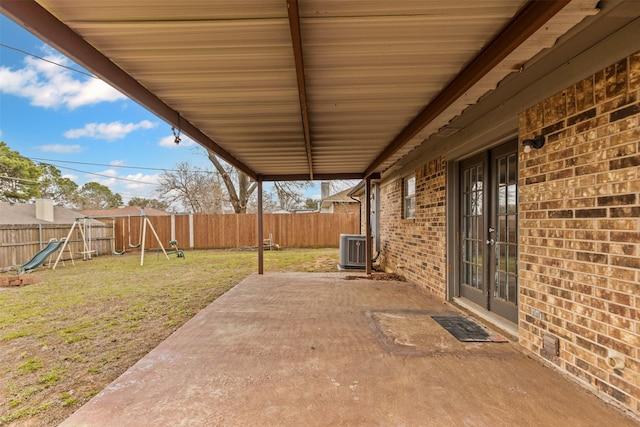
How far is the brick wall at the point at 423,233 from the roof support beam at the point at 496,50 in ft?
5.83

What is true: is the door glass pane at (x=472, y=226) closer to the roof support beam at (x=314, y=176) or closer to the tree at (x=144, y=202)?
the roof support beam at (x=314, y=176)

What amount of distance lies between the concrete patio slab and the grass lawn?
474 millimetres

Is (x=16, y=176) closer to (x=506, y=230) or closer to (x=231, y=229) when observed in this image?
(x=231, y=229)

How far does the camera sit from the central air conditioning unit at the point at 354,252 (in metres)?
8.20

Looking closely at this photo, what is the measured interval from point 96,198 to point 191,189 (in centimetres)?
1601

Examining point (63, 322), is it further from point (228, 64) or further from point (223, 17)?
point (223, 17)

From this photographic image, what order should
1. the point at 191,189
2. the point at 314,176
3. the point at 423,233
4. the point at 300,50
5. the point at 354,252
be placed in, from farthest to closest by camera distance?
1. the point at 191,189
2. the point at 354,252
3. the point at 314,176
4. the point at 423,233
5. the point at 300,50

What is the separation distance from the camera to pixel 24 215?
11.9m

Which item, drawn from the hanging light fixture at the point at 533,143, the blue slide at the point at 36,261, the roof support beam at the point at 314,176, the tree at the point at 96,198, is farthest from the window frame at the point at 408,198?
the tree at the point at 96,198

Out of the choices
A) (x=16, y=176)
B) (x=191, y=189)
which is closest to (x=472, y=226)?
(x=191, y=189)

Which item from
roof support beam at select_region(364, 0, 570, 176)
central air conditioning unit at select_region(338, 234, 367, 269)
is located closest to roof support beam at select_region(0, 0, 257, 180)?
roof support beam at select_region(364, 0, 570, 176)

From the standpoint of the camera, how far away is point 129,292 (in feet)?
20.0

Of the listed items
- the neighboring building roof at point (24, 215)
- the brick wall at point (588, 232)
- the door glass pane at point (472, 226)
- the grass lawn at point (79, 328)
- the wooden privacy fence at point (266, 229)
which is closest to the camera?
the brick wall at point (588, 232)

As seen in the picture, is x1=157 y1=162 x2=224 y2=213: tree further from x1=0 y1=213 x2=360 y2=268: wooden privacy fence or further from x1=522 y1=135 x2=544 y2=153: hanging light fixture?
x1=522 y1=135 x2=544 y2=153: hanging light fixture
